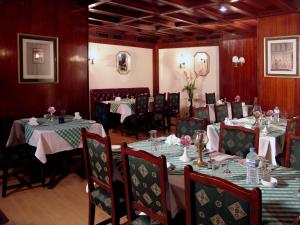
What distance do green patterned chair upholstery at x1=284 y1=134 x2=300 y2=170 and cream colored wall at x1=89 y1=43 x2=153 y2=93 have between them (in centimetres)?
657

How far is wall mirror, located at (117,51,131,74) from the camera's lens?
899 cm

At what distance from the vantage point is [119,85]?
9.09 meters

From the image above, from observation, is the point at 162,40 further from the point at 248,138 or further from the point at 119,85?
the point at 248,138

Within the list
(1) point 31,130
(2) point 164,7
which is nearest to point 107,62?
(2) point 164,7

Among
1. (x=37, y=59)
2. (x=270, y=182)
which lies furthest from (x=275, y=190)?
(x=37, y=59)

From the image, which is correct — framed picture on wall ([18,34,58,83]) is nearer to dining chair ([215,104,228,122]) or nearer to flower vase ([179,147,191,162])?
dining chair ([215,104,228,122])

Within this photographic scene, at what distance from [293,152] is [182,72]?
749 centimetres

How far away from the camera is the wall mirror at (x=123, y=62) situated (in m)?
8.99

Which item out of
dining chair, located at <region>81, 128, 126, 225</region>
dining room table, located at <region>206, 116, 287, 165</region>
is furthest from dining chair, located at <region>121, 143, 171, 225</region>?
dining room table, located at <region>206, 116, 287, 165</region>

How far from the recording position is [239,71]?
860cm

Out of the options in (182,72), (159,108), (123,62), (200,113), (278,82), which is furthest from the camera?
(182,72)

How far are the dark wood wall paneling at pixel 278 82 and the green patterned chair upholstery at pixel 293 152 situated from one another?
11.1ft

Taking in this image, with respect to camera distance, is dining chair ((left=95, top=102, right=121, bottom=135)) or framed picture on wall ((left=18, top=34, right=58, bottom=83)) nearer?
framed picture on wall ((left=18, top=34, right=58, bottom=83))

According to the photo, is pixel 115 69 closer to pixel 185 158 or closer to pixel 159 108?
pixel 159 108
